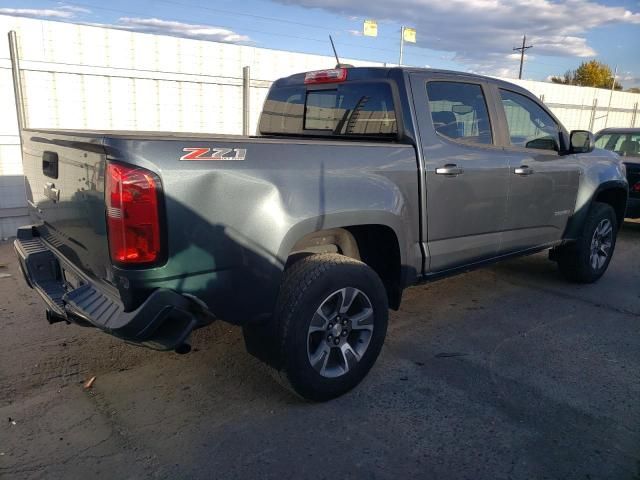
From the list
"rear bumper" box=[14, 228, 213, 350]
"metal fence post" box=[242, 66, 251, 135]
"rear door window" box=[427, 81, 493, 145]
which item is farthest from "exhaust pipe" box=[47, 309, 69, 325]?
"metal fence post" box=[242, 66, 251, 135]

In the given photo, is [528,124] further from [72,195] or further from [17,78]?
[17,78]

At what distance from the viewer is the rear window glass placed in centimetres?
371

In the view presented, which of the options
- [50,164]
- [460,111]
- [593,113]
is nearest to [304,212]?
[50,164]

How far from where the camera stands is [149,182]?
7.61 ft

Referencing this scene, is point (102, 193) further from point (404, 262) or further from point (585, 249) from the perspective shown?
point (585, 249)

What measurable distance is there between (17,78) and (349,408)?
6.13 metres

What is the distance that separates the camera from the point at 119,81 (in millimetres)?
7367

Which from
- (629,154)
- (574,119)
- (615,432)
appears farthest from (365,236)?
(574,119)

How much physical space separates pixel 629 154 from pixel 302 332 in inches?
324

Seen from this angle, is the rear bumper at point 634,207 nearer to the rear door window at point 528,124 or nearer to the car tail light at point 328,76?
the rear door window at point 528,124

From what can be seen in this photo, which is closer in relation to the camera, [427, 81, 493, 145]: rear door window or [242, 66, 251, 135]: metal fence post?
[427, 81, 493, 145]: rear door window

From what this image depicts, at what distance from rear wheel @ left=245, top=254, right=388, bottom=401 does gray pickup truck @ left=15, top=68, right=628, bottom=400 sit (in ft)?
0.03

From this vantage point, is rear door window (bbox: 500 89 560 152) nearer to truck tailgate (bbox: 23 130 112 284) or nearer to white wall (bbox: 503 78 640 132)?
truck tailgate (bbox: 23 130 112 284)

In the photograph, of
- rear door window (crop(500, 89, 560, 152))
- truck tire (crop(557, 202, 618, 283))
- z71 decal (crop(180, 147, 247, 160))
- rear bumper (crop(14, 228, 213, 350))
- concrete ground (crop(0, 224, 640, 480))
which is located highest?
rear door window (crop(500, 89, 560, 152))
